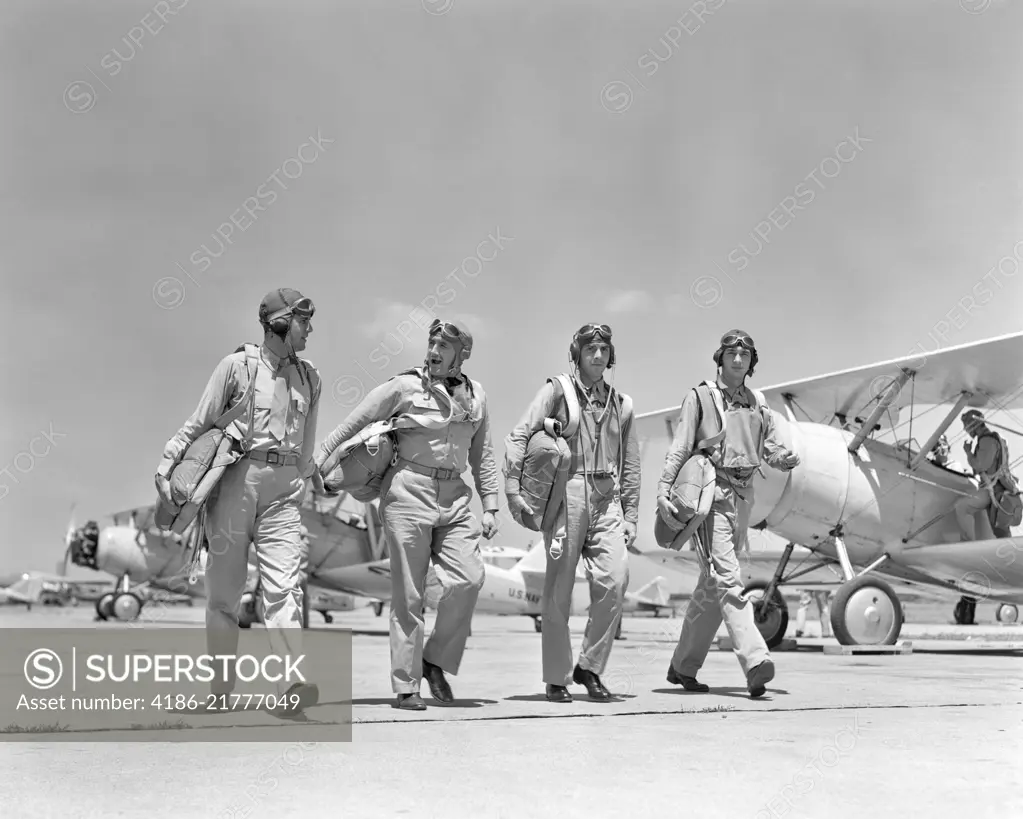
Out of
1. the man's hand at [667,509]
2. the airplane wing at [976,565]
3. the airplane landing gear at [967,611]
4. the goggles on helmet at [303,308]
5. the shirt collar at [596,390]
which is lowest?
the airplane landing gear at [967,611]

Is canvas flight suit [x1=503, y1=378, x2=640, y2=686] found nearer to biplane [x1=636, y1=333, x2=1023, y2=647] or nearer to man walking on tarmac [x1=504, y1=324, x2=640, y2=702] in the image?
man walking on tarmac [x1=504, y1=324, x2=640, y2=702]

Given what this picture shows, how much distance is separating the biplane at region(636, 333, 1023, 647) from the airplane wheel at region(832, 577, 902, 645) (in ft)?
0.04

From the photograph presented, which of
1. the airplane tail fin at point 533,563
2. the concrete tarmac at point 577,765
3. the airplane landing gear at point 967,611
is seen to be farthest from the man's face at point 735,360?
the airplane tail fin at point 533,563

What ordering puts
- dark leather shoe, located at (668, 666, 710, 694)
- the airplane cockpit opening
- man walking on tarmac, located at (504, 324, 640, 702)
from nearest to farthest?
1. man walking on tarmac, located at (504, 324, 640, 702)
2. dark leather shoe, located at (668, 666, 710, 694)
3. the airplane cockpit opening

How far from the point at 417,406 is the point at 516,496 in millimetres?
701

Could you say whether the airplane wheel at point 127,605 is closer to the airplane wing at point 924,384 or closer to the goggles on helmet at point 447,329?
the airplane wing at point 924,384

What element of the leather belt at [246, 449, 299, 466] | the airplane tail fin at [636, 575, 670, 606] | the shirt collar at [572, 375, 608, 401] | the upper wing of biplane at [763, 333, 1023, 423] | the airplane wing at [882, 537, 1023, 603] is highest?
the upper wing of biplane at [763, 333, 1023, 423]

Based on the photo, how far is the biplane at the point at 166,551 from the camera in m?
22.2

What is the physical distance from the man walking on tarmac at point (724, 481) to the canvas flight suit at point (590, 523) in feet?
1.27

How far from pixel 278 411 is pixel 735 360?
2.74m

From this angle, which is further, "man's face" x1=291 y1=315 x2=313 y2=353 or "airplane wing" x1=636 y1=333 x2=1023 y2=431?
"airplane wing" x1=636 y1=333 x2=1023 y2=431

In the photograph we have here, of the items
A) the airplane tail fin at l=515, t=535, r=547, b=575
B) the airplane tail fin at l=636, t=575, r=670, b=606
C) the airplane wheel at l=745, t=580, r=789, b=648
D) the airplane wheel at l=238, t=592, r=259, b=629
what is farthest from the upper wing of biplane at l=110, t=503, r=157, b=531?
the airplane tail fin at l=636, t=575, r=670, b=606

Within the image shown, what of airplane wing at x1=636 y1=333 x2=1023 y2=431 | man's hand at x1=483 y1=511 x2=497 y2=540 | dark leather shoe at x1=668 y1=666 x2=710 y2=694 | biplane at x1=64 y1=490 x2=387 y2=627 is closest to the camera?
man's hand at x1=483 y1=511 x2=497 y2=540

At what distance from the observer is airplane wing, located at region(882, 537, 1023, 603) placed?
1070cm
